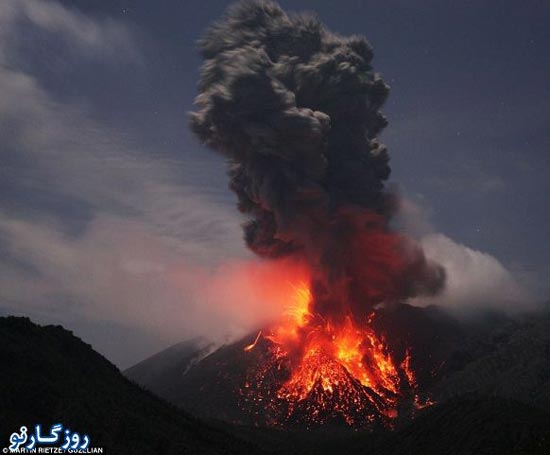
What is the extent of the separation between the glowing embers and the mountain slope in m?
33.5

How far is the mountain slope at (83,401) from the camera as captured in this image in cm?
3906

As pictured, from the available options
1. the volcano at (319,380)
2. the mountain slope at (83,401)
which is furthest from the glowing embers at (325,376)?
the mountain slope at (83,401)

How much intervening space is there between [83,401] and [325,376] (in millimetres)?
56325

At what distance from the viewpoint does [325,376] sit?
9275 cm

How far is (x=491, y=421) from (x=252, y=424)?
42.7 m

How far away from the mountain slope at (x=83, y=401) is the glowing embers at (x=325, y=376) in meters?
33.5

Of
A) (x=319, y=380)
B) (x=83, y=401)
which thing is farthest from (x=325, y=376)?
(x=83, y=401)

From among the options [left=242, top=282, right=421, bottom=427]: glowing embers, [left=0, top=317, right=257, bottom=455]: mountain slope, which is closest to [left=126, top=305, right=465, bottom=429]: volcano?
[left=242, top=282, right=421, bottom=427]: glowing embers

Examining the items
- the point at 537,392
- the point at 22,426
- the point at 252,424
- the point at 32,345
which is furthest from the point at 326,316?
the point at 22,426

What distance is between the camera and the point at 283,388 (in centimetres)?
9456

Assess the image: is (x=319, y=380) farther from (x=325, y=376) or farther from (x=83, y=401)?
(x=83, y=401)

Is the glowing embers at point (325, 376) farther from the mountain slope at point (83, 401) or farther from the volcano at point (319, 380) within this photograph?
the mountain slope at point (83, 401)

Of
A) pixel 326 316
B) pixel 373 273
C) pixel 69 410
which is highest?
pixel 373 273

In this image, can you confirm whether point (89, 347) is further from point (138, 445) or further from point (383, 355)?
point (383, 355)
